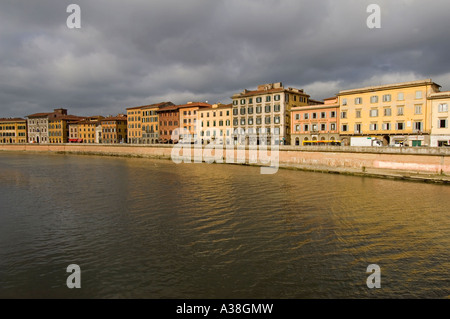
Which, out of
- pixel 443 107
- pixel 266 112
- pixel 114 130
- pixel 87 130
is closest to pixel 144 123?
pixel 114 130

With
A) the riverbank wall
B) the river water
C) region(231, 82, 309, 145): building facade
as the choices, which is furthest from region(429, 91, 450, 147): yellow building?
region(231, 82, 309, 145): building facade

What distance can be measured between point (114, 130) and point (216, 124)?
48.5 metres

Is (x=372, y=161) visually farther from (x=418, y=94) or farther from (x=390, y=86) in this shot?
(x=390, y=86)

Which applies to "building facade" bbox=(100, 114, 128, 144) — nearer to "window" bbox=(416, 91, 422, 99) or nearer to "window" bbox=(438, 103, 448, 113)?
"window" bbox=(416, 91, 422, 99)

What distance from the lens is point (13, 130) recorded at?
133 metres

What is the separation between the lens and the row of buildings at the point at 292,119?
45.4 metres

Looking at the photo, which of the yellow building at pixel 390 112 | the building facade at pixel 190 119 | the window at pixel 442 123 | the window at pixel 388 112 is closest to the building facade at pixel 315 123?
the yellow building at pixel 390 112

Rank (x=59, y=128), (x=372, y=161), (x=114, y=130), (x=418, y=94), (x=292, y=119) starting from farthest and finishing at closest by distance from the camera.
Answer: (x=59, y=128), (x=114, y=130), (x=292, y=119), (x=418, y=94), (x=372, y=161)

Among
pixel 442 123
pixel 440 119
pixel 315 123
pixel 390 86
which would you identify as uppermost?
pixel 390 86

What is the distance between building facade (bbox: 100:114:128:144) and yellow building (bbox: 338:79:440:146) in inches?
3189

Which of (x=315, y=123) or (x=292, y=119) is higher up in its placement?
(x=292, y=119)

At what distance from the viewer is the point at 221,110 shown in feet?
257

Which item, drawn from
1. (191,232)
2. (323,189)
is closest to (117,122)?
(323,189)
